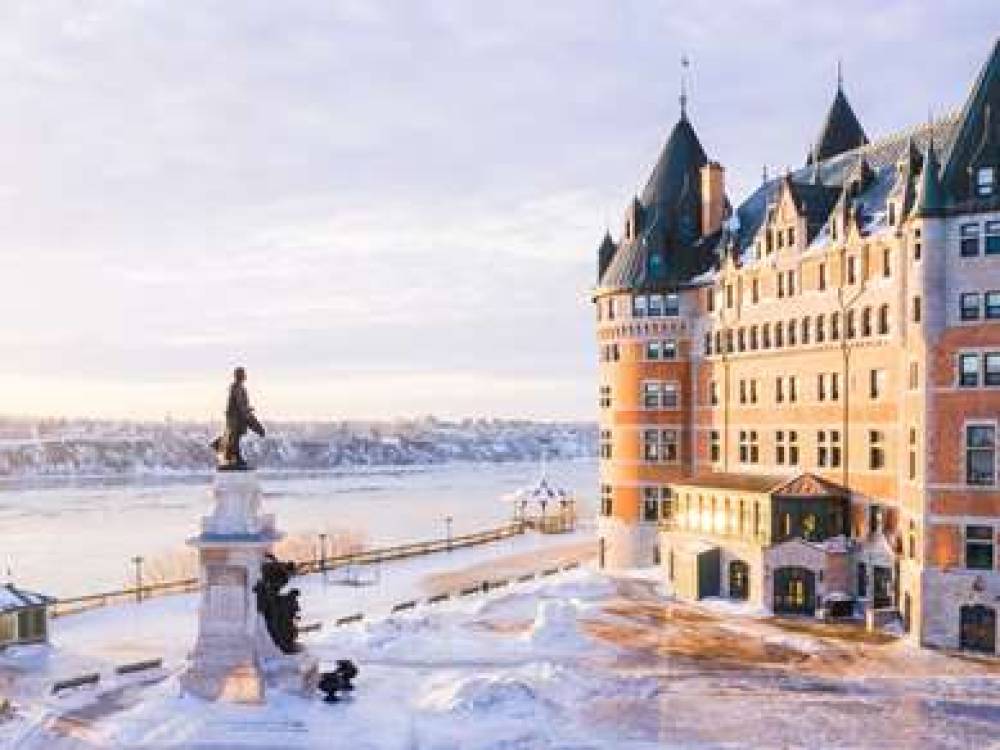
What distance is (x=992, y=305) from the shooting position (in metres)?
41.0

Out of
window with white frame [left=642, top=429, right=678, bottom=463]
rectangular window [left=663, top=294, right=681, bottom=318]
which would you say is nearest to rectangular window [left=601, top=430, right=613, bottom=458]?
window with white frame [left=642, top=429, right=678, bottom=463]

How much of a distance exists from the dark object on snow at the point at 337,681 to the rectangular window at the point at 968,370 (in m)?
22.7

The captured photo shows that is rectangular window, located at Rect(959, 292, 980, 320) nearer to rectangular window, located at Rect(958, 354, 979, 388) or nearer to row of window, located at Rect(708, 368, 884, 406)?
rectangular window, located at Rect(958, 354, 979, 388)

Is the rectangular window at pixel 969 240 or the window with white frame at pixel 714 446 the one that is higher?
the rectangular window at pixel 969 240

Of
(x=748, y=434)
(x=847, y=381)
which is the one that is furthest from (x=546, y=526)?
(x=847, y=381)

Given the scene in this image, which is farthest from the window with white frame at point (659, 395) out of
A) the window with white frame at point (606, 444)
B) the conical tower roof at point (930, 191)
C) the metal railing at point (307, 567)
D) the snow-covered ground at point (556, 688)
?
the conical tower roof at point (930, 191)

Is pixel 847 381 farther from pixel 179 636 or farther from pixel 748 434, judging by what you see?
pixel 179 636

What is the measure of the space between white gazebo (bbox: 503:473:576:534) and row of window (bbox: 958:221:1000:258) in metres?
55.9

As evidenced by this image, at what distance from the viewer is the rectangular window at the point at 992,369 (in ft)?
133

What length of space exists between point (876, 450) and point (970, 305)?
32.7 ft

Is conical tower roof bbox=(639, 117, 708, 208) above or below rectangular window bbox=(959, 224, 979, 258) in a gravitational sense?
above

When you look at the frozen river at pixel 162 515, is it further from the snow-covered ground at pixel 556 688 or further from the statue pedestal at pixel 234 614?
the statue pedestal at pixel 234 614

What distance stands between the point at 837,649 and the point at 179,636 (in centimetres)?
2338

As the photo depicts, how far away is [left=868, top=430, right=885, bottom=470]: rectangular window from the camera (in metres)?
49.3
